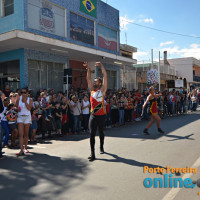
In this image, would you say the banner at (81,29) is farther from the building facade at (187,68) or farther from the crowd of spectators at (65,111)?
the building facade at (187,68)

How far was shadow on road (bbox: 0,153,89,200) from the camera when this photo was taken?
368cm

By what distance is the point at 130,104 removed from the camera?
12953 mm

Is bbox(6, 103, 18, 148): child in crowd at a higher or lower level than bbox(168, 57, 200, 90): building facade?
lower

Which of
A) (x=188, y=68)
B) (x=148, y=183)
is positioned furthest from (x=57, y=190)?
(x=188, y=68)

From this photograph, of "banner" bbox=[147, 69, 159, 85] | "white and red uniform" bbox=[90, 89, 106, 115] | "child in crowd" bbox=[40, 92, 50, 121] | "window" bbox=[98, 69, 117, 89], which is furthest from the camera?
"banner" bbox=[147, 69, 159, 85]

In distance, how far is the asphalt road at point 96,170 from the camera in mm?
3551

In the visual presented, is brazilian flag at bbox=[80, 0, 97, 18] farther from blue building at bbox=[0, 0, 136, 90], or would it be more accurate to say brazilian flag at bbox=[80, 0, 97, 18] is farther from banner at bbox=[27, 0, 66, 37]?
banner at bbox=[27, 0, 66, 37]

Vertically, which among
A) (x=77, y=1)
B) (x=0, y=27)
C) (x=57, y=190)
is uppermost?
(x=77, y=1)

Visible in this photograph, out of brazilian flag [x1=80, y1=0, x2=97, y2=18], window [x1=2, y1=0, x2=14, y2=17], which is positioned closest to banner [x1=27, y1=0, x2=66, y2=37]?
window [x1=2, y1=0, x2=14, y2=17]

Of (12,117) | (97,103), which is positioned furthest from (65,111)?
(97,103)

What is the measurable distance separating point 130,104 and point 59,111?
491cm

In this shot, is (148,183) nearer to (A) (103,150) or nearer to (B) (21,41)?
(A) (103,150)

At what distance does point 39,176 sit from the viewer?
443cm

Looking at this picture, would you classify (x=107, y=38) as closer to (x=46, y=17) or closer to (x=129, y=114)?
(x=46, y=17)
